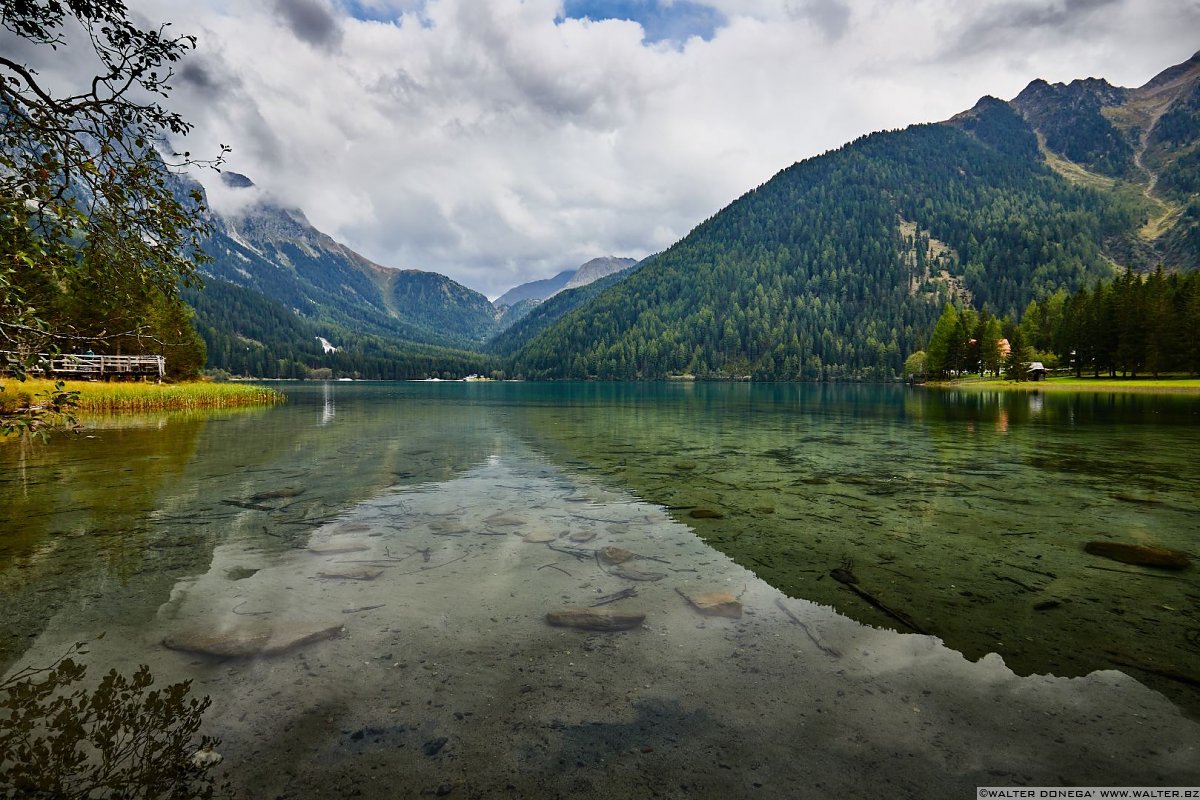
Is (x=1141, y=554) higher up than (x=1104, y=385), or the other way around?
(x=1104, y=385)

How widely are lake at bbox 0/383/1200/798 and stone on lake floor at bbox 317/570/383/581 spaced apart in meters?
0.11

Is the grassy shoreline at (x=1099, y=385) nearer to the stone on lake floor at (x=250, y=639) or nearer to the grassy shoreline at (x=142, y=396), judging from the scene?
the stone on lake floor at (x=250, y=639)

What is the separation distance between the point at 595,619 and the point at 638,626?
75 cm

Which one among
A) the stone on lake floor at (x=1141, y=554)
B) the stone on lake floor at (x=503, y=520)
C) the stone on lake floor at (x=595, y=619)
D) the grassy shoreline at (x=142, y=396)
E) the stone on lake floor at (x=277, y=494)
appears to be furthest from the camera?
the grassy shoreline at (x=142, y=396)

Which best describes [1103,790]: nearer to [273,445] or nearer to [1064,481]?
[1064,481]

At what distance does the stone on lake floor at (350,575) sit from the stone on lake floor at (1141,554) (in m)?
16.2

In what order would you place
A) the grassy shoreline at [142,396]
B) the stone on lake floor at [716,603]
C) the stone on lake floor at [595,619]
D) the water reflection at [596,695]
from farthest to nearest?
the grassy shoreline at [142,396] < the stone on lake floor at [716,603] < the stone on lake floor at [595,619] < the water reflection at [596,695]

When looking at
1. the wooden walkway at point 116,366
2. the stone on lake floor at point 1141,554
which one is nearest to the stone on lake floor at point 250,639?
the stone on lake floor at point 1141,554

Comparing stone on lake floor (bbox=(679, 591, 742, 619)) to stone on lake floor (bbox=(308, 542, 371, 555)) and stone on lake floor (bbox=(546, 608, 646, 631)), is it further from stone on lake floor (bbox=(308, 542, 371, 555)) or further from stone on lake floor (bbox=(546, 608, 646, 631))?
stone on lake floor (bbox=(308, 542, 371, 555))

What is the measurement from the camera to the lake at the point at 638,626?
5.60 m

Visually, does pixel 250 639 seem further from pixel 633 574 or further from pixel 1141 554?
pixel 1141 554

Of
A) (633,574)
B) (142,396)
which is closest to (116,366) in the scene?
(142,396)

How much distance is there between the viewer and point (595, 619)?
9.08 meters

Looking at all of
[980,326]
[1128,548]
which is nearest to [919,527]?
[1128,548]
